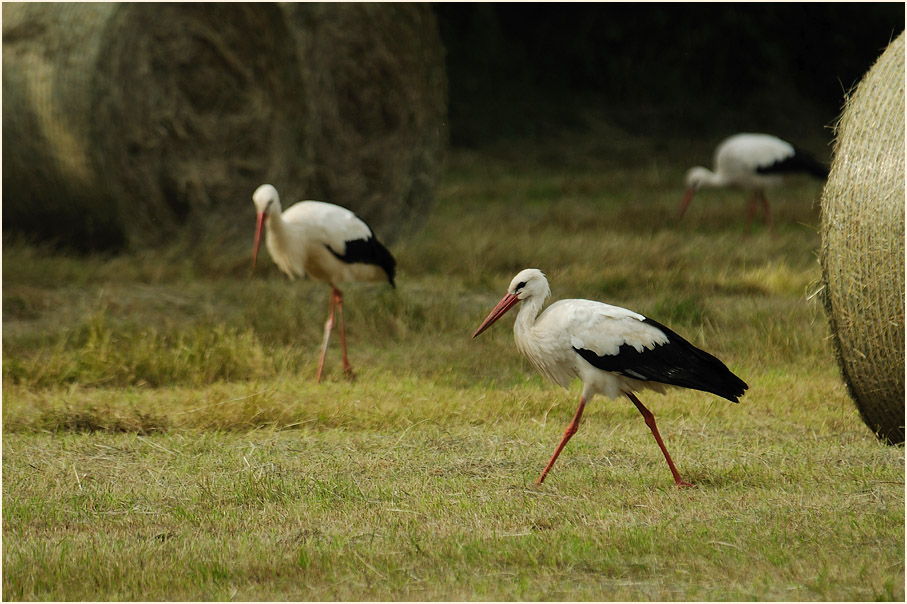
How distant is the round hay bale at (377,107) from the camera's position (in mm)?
9664

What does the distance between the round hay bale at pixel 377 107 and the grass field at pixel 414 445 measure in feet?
2.83

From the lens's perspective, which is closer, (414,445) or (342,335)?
(414,445)

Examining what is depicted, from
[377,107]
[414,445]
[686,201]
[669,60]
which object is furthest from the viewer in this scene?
[669,60]

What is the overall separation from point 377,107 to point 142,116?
2.21 metres

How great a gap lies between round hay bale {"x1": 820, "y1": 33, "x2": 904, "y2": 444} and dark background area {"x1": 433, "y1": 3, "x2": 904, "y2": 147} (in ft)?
40.4

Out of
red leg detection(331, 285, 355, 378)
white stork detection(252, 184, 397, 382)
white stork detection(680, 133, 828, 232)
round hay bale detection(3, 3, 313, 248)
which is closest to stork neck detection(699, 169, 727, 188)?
white stork detection(680, 133, 828, 232)

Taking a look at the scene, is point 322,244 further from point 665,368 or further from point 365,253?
point 665,368

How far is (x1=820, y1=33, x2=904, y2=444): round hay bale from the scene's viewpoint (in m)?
4.48

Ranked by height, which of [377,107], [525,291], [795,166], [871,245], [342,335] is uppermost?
[871,245]

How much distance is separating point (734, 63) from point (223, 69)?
10.5m

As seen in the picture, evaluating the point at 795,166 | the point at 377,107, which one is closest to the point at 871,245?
the point at 377,107

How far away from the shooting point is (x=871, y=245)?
14.8 ft

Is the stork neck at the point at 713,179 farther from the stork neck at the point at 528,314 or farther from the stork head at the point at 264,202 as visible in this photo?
the stork neck at the point at 528,314

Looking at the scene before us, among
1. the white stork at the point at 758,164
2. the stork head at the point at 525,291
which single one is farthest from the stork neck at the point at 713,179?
the stork head at the point at 525,291
